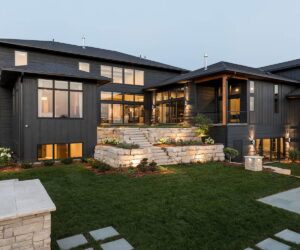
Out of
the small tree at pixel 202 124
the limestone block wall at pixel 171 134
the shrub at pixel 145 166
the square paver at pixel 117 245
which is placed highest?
the small tree at pixel 202 124

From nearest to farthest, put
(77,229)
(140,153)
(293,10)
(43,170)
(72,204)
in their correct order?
(77,229), (72,204), (43,170), (140,153), (293,10)

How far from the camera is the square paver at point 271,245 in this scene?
3424 millimetres

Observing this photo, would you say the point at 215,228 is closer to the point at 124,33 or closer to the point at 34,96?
the point at 34,96

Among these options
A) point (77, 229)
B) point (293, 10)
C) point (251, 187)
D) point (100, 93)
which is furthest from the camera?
point (293, 10)

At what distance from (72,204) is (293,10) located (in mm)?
207065

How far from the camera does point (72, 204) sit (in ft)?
17.0

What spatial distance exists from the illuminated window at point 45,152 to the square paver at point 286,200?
9954 mm

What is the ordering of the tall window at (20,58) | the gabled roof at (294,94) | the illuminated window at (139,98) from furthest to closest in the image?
the illuminated window at (139,98) < the gabled roof at (294,94) < the tall window at (20,58)

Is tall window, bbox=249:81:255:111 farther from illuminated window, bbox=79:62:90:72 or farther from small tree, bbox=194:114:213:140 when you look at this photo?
illuminated window, bbox=79:62:90:72

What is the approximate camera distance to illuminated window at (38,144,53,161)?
10742 millimetres

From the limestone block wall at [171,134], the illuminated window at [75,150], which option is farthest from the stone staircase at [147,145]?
the illuminated window at [75,150]

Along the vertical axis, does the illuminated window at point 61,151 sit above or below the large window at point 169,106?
below

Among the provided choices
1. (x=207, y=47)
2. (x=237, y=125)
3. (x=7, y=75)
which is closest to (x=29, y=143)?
(x=7, y=75)

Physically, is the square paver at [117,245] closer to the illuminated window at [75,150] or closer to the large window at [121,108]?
the illuminated window at [75,150]
